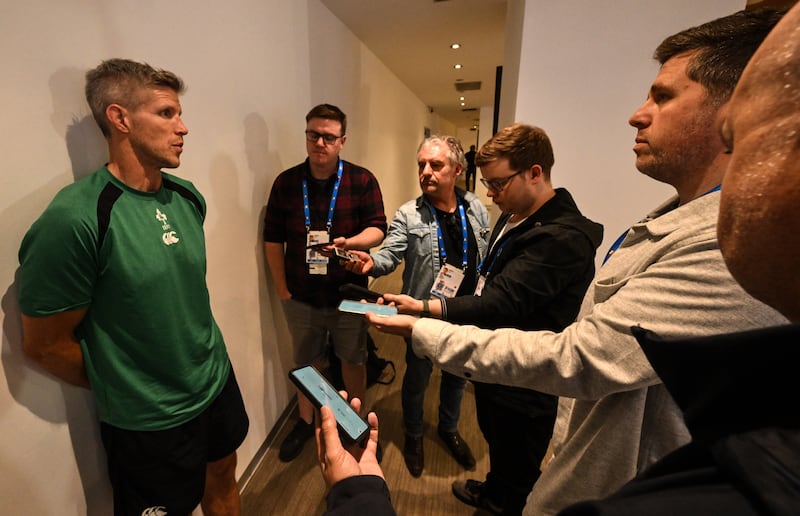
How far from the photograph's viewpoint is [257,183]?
1854 mm

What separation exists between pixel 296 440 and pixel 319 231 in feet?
4.09

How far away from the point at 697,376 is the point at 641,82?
7.51 ft

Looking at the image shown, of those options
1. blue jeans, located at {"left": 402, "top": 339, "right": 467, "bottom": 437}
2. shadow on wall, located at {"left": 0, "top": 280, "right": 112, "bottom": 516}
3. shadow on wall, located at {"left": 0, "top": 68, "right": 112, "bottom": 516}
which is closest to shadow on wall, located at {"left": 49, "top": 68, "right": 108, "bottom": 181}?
shadow on wall, located at {"left": 0, "top": 68, "right": 112, "bottom": 516}

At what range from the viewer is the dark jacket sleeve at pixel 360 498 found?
0.54 meters

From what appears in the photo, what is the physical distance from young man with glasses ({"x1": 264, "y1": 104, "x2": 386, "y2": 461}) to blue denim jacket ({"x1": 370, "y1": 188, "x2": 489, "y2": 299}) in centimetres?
15

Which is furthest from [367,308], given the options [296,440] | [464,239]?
[296,440]

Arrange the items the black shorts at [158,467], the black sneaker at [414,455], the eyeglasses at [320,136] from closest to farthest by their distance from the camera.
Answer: the black shorts at [158,467] → the eyeglasses at [320,136] → the black sneaker at [414,455]

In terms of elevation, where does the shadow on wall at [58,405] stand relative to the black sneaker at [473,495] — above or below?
above

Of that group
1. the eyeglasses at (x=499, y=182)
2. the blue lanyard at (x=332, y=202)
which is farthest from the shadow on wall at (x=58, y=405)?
the eyeglasses at (x=499, y=182)

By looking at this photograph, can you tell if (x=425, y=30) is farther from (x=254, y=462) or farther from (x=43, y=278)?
(x=254, y=462)

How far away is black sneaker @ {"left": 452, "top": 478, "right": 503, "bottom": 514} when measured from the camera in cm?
162

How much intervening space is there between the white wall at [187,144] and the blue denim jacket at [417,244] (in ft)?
2.43

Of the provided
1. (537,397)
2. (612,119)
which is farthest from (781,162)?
(612,119)

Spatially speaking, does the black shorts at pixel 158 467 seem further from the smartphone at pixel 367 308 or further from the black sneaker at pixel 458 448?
the black sneaker at pixel 458 448
